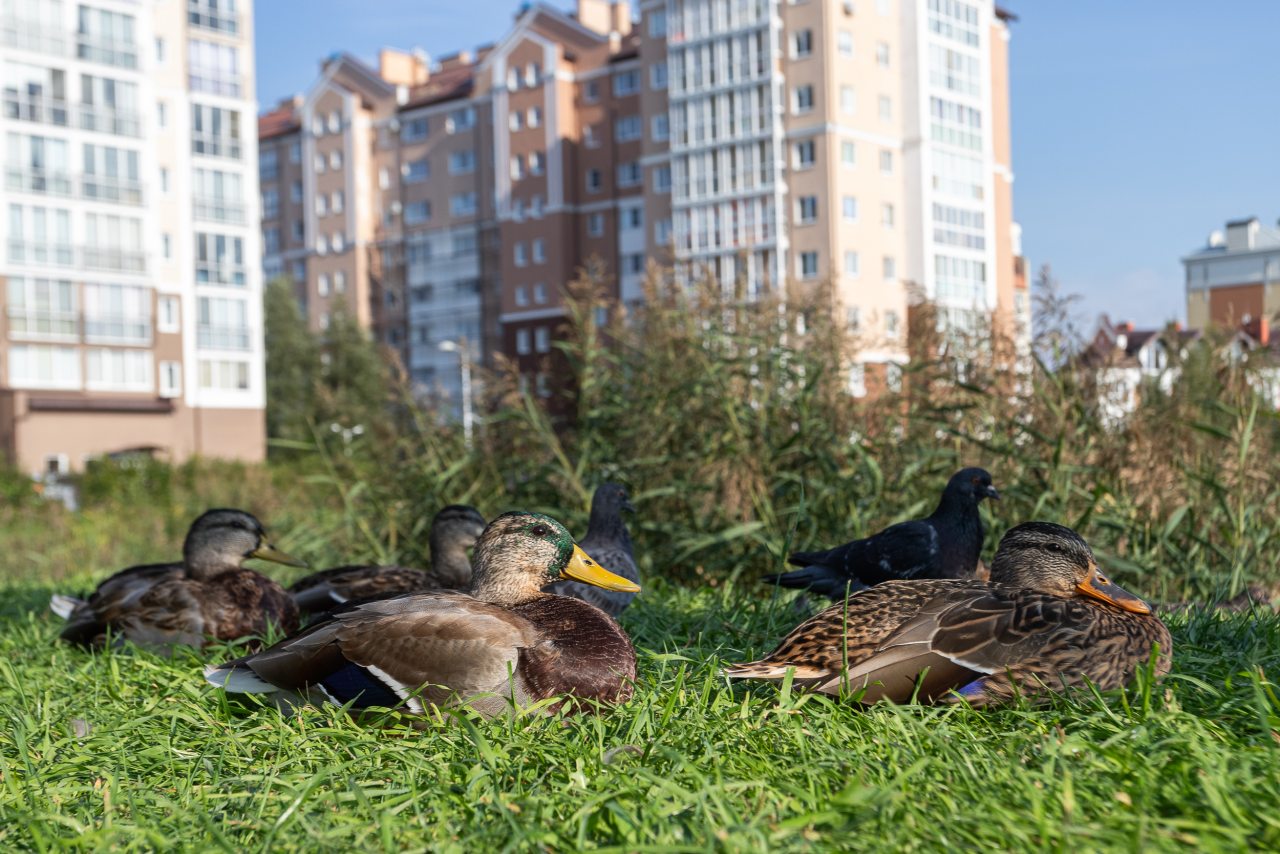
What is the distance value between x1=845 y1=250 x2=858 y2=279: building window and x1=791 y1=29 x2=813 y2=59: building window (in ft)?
30.4

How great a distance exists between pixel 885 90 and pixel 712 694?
199ft

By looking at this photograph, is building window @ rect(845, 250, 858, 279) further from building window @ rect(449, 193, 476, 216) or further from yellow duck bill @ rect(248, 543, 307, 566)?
yellow duck bill @ rect(248, 543, 307, 566)

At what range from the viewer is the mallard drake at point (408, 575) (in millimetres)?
6254

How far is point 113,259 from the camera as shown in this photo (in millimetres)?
49031

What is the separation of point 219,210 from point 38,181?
7.73 metres

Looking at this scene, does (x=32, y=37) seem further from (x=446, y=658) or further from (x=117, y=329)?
(x=446, y=658)

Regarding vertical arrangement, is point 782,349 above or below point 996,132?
below

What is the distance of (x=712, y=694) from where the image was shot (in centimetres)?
389

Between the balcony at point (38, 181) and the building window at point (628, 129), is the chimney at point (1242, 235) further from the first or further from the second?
the balcony at point (38, 181)

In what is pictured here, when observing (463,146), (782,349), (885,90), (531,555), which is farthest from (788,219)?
(531,555)

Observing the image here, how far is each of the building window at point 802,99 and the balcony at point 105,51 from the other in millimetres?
28202

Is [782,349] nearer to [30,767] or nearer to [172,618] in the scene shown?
[172,618]

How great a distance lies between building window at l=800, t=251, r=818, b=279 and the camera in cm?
5922

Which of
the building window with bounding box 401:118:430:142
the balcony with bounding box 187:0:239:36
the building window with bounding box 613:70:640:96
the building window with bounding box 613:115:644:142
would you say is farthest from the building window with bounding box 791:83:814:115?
the building window with bounding box 401:118:430:142
